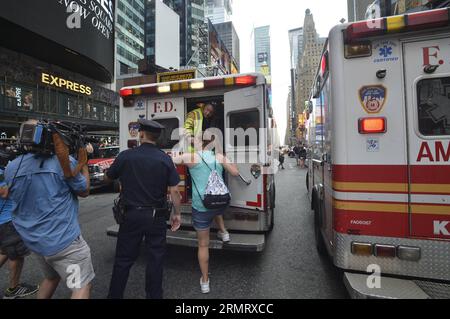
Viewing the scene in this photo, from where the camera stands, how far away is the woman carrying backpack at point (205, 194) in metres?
3.27

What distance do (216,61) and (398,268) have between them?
42.6 meters

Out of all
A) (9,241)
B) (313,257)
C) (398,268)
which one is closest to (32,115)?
(9,241)

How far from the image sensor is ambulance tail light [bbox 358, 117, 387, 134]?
252 centimetres

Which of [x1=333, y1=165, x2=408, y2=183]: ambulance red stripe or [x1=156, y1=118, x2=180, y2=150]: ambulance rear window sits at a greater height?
[x1=156, y1=118, x2=180, y2=150]: ambulance rear window

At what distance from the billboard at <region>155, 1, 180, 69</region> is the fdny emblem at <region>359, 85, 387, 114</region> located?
6911 cm

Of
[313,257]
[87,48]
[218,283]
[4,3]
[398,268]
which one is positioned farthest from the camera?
[87,48]

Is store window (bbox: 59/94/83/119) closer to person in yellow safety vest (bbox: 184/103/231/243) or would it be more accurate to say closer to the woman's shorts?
person in yellow safety vest (bbox: 184/103/231/243)

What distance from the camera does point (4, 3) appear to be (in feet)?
56.6

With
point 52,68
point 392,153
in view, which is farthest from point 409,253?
point 52,68

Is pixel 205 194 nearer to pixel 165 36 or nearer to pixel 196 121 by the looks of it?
pixel 196 121

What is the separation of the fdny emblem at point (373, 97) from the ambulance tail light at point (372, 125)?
0.08m

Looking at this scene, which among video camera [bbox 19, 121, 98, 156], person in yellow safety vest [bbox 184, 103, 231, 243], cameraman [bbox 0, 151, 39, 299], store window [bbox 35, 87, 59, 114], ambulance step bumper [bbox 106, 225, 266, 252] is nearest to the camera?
video camera [bbox 19, 121, 98, 156]

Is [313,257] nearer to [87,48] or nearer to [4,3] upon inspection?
[4,3]

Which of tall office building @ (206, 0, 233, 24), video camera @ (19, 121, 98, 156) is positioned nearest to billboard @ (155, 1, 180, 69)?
video camera @ (19, 121, 98, 156)
